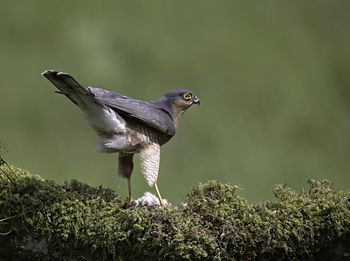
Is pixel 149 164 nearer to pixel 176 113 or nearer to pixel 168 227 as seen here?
pixel 176 113

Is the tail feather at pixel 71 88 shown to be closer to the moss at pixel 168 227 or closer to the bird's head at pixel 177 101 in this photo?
the moss at pixel 168 227

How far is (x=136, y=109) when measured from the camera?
583 centimetres

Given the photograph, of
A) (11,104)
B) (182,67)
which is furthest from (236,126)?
(11,104)

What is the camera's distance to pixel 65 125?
1197cm

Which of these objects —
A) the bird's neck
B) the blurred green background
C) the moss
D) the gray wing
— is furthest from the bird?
the blurred green background

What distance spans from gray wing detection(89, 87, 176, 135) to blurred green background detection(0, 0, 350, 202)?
15.5ft

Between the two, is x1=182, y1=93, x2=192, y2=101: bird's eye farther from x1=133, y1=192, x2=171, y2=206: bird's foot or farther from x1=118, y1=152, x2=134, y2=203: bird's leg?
x1=133, y1=192, x2=171, y2=206: bird's foot

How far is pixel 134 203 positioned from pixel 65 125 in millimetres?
6896

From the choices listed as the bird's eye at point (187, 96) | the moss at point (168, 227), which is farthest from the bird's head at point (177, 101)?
the moss at point (168, 227)

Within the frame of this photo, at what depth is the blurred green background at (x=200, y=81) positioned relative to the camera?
11703 millimetres

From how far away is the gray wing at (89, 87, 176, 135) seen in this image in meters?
5.74

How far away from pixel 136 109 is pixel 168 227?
4.08ft

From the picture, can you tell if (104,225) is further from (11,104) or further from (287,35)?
(287,35)

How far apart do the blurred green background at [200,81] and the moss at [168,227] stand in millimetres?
5549
